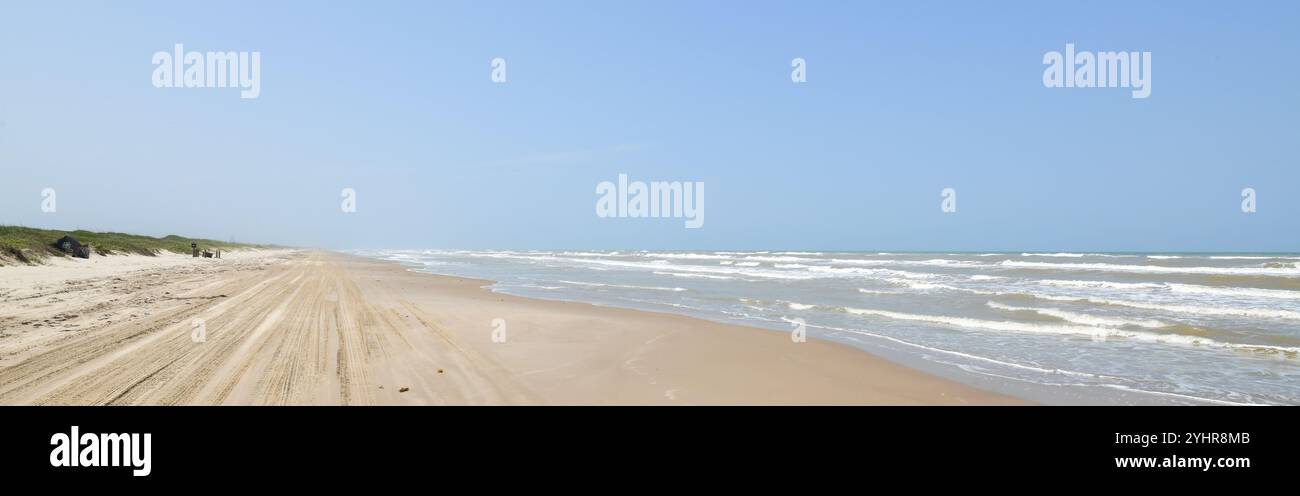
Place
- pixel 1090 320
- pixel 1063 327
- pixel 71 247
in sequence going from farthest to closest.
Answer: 1. pixel 71 247
2. pixel 1090 320
3. pixel 1063 327

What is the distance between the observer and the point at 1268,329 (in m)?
12.0

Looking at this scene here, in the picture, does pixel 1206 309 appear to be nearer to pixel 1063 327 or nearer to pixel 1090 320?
pixel 1090 320

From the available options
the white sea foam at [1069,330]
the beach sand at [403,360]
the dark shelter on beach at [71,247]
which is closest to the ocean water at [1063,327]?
the white sea foam at [1069,330]

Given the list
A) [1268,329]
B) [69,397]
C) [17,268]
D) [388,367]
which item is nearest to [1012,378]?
[388,367]

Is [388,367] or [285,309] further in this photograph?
[285,309]

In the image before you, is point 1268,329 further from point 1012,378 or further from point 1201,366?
point 1012,378

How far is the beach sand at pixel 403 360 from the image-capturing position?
5949 millimetres

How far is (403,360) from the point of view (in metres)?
7.77

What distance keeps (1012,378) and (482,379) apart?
690 centimetres

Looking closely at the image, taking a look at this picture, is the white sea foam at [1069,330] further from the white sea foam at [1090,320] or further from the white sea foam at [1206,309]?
the white sea foam at [1206,309]

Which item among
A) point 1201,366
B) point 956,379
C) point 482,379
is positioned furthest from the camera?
point 1201,366

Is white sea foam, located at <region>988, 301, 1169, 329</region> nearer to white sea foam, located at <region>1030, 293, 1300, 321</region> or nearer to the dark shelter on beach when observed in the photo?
white sea foam, located at <region>1030, 293, 1300, 321</region>

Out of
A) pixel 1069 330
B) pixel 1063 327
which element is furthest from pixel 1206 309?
pixel 1069 330
